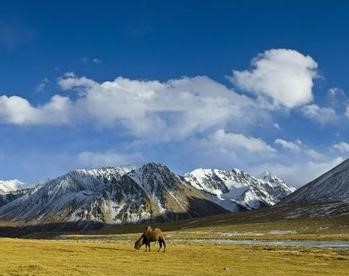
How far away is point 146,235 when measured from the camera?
2840 inches

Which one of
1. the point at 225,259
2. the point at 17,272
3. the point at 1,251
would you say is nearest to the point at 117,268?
the point at 17,272

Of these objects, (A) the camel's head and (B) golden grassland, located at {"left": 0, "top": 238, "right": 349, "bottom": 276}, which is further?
(A) the camel's head

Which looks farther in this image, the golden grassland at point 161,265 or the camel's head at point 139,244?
the camel's head at point 139,244

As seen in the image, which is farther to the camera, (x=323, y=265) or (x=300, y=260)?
(x=300, y=260)

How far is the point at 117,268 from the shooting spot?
48500 mm

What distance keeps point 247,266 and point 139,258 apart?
40.1ft

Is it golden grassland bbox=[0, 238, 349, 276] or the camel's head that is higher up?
the camel's head

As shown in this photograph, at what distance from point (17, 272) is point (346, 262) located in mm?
38685

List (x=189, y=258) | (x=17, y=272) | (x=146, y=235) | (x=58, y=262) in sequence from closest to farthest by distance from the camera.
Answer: (x=17, y=272) < (x=58, y=262) < (x=189, y=258) < (x=146, y=235)

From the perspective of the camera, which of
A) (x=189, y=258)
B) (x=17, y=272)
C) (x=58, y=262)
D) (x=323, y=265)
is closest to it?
(x=17, y=272)

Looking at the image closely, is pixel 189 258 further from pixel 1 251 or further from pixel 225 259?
pixel 1 251

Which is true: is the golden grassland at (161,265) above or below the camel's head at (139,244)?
below

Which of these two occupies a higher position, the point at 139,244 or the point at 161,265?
the point at 139,244

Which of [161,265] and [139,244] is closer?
[161,265]
